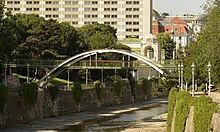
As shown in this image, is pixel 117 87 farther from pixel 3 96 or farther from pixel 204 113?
pixel 204 113

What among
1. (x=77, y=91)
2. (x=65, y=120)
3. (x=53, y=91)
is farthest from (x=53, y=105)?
(x=77, y=91)

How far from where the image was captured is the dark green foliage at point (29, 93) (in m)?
67.2

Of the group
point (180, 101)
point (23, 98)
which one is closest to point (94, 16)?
point (23, 98)

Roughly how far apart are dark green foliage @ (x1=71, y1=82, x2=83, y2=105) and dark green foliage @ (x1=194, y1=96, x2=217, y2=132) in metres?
44.6

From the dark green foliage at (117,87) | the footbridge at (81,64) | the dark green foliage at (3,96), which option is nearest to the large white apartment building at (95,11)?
the footbridge at (81,64)

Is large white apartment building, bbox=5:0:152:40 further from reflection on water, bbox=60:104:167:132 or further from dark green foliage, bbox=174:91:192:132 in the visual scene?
dark green foliage, bbox=174:91:192:132

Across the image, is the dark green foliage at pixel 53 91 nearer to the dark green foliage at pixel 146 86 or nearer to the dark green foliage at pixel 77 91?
the dark green foliage at pixel 77 91

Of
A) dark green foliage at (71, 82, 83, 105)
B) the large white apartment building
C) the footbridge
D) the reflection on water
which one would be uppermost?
the large white apartment building

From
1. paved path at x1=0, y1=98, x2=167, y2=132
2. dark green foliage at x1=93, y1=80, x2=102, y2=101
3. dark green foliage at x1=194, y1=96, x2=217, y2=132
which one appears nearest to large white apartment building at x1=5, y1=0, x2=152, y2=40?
paved path at x1=0, y1=98, x2=167, y2=132

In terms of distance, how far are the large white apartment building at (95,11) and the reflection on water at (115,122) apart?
106 m

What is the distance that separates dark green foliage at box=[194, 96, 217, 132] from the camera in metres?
36.1

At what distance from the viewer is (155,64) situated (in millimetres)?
99938

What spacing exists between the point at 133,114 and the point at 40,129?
81.3ft

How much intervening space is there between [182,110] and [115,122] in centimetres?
2968
